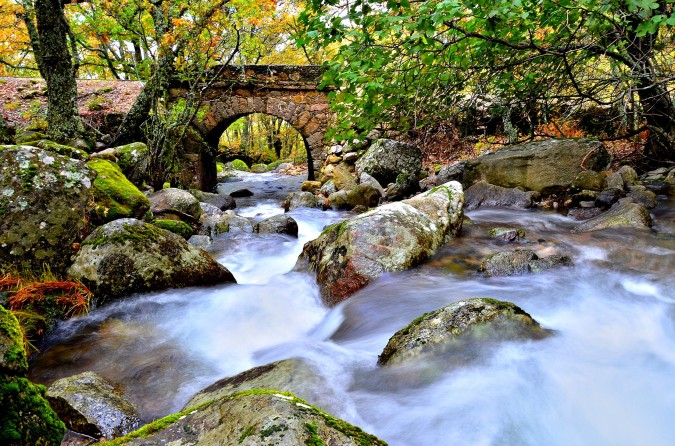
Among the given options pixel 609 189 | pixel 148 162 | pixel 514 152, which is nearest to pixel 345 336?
pixel 609 189

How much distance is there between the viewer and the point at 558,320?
311cm

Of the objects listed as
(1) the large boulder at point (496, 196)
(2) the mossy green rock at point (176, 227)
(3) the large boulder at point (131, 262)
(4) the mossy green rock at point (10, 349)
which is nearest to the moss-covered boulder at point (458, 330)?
(4) the mossy green rock at point (10, 349)

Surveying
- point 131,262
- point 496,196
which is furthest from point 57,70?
point 496,196

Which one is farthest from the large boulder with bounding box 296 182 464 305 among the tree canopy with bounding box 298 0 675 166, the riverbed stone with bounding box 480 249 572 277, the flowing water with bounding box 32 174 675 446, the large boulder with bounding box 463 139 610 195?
the large boulder with bounding box 463 139 610 195

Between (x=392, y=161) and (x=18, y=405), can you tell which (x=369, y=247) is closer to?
(x=18, y=405)

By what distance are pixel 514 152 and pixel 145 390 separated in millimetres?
6562

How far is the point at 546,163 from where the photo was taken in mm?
6715

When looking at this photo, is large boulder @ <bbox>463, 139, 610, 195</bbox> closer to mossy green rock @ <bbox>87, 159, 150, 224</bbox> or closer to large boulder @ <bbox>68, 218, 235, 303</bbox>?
large boulder @ <bbox>68, 218, 235, 303</bbox>

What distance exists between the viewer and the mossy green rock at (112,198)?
4402mm

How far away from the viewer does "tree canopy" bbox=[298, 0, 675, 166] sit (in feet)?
10.8

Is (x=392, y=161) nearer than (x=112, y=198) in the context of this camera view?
No

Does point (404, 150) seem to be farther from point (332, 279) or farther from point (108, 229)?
point (108, 229)

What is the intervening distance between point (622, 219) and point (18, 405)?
224 inches

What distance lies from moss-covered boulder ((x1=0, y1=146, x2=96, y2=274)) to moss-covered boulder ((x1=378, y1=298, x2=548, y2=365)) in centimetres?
312
